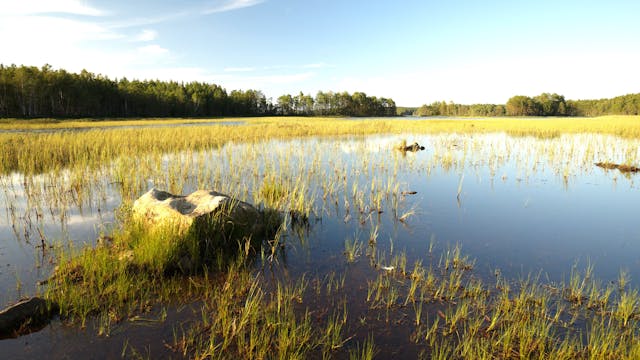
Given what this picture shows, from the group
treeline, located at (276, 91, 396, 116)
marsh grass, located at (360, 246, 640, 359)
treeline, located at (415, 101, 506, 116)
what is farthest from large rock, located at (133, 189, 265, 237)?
treeline, located at (415, 101, 506, 116)

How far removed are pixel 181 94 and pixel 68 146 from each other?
93.9 meters

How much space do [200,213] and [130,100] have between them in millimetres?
98610

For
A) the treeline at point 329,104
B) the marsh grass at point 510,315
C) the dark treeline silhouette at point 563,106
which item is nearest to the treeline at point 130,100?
the treeline at point 329,104

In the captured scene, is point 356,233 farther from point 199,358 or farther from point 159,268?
point 199,358

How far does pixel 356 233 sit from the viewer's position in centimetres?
739

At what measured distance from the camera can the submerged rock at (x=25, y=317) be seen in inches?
148

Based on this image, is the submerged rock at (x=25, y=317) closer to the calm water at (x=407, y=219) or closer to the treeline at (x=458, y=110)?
the calm water at (x=407, y=219)

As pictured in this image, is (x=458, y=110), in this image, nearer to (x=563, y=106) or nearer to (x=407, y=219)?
(x=563, y=106)

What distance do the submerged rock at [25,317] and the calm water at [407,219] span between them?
16cm

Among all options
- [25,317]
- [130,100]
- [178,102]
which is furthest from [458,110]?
[25,317]

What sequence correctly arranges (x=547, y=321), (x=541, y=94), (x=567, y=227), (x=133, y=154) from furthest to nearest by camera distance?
(x=541, y=94)
(x=133, y=154)
(x=567, y=227)
(x=547, y=321)

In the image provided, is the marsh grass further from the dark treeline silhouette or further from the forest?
the dark treeline silhouette

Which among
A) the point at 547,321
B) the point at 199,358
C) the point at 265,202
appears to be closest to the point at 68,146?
the point at 265,202

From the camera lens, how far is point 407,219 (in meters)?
8.33
